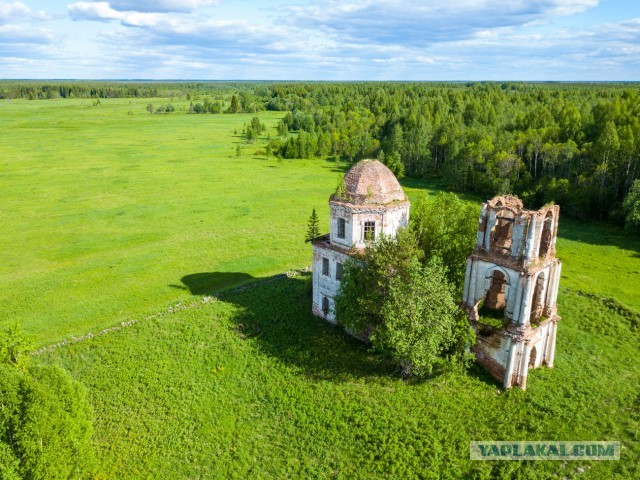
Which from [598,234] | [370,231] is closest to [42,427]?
[370,231]

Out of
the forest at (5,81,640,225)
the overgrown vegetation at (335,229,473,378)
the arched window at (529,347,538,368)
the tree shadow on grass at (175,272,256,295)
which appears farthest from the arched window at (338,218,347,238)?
the forest at (5,81,640,225)

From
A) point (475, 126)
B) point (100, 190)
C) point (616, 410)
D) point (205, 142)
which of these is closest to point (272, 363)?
point (616, 410)

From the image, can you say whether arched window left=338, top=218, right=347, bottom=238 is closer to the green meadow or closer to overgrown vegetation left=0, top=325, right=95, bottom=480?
the green meadow

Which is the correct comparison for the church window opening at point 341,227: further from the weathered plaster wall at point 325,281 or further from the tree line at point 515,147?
the tree line at point 515,147

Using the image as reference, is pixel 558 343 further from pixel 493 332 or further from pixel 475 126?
pixel 475 126

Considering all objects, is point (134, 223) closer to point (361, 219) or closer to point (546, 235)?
point (361, 219)

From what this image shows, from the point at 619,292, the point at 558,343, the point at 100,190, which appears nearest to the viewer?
the point at 558,343
